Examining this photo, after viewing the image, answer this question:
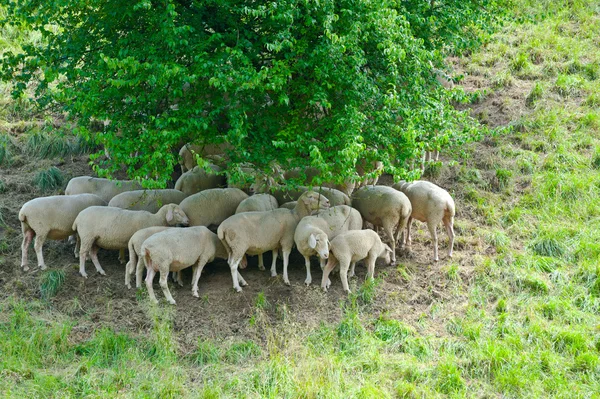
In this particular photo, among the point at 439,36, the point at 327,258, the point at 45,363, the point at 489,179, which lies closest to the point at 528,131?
the point at 489,179

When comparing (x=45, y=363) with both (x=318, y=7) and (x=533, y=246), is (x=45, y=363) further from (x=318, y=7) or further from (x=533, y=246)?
(x=533, y=246)

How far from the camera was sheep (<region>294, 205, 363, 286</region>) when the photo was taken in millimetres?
9977

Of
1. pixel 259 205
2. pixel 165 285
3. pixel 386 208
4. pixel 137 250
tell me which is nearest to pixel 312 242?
pixel 259 205

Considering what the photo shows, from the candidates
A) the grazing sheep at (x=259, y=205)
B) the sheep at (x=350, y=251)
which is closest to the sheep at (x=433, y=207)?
the sheep at (x=350, y=251)

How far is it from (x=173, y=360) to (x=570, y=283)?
5.58 m

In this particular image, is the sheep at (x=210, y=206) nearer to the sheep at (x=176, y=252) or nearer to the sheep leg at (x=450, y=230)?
the sheep at (x=176, y=252)

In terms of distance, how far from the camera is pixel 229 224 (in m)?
10.2

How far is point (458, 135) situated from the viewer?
35.3 ft

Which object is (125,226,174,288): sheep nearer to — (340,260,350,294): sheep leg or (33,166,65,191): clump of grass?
(340,260,350,294): sheep leg

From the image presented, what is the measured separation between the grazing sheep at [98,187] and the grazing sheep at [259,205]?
213cm

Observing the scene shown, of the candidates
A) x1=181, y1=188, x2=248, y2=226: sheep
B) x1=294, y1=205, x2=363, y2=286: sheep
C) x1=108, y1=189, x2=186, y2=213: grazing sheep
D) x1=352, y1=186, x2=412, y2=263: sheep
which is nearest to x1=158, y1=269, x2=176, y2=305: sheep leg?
x1=181, y1=188, x2=248, y2=226: sheep

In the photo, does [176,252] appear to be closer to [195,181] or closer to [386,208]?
[195,181]

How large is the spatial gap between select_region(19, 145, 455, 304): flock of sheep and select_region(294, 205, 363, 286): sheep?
0.6 inches

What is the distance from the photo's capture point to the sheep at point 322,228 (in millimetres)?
9977
